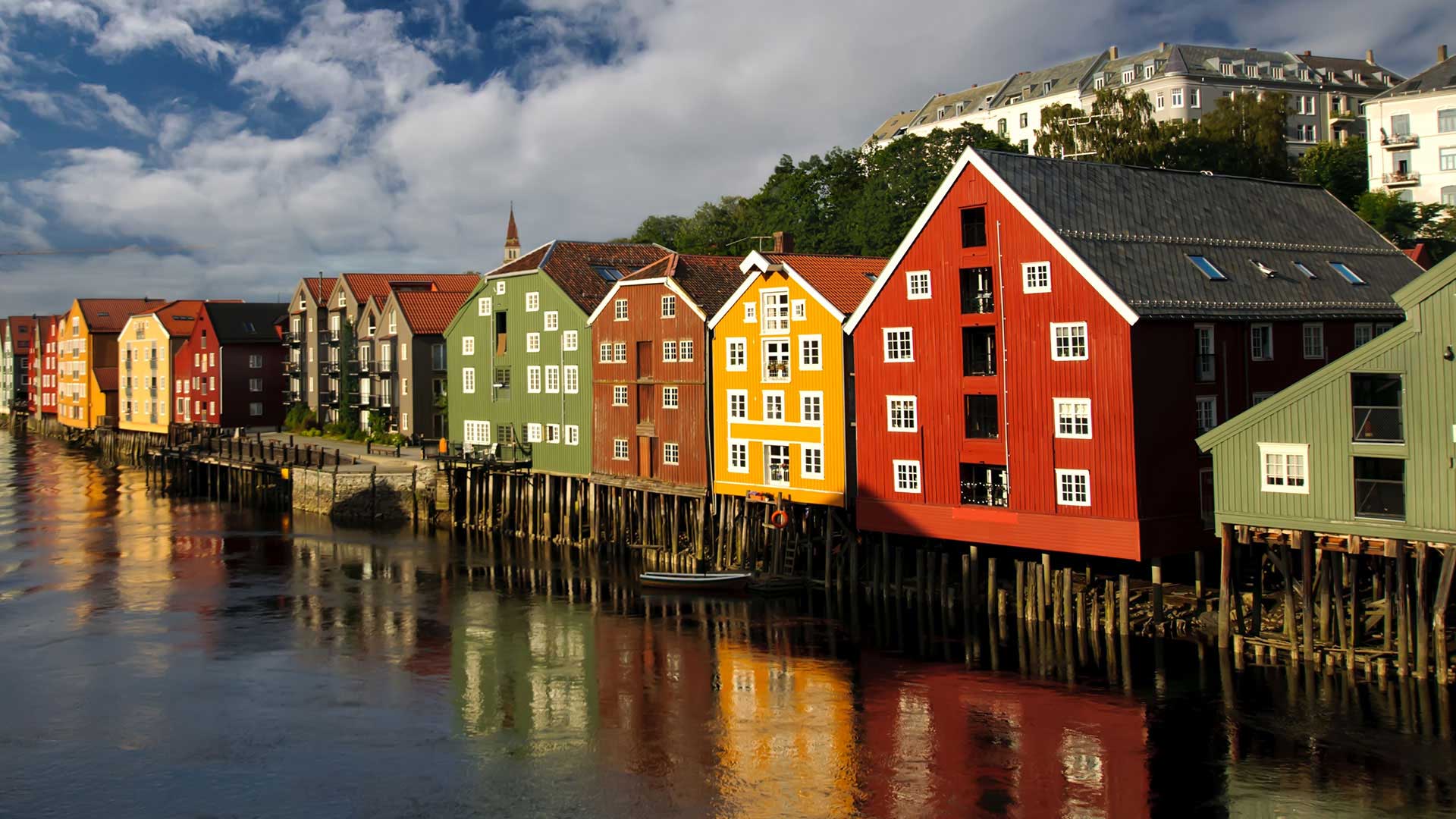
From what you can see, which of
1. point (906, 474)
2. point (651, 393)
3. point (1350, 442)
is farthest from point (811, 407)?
point (1350, 442)

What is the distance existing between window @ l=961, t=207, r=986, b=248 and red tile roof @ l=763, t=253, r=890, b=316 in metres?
6.33

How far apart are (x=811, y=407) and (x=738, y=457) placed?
489cm

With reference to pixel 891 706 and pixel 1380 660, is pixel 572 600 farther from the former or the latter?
pixel 1380 660

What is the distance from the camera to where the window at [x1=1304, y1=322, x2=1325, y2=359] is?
41.1m

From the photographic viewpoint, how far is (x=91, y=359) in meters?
130

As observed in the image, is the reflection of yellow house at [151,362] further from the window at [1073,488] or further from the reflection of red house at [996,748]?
the reflection of red house at [996,748]

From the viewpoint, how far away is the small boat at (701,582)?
46.3 m

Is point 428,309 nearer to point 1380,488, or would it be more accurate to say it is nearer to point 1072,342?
point 1072,342

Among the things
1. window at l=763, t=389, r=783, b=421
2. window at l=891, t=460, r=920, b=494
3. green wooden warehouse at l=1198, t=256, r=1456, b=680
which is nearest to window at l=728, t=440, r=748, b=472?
window at l=763, t=389, r=783, b=421

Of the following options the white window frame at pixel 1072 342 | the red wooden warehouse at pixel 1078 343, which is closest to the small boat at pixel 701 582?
the red wooden warehouse at pixel 1078 343

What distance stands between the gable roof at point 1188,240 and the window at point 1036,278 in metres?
0.92

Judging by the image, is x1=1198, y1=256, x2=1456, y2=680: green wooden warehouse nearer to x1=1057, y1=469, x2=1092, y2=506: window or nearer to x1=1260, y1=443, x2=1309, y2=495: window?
x1=1260, y1=443, x2=1309, y2=495: window

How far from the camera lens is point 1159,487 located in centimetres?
3656

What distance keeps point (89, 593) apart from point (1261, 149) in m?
70.3
